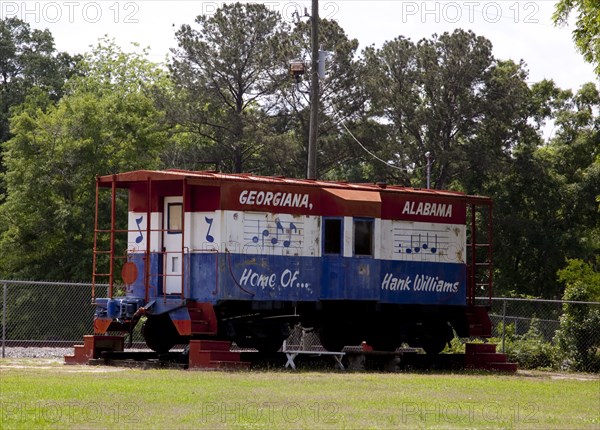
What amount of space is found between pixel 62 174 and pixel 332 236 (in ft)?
82.7

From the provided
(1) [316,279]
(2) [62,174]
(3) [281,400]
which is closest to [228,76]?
(2) [62,174]

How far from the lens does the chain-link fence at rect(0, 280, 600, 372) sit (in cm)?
2722

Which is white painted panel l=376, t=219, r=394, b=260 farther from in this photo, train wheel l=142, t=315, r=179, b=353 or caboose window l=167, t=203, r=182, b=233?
train wheel l=142, t=315, r=179, b=353

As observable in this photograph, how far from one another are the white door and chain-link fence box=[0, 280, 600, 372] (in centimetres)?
331

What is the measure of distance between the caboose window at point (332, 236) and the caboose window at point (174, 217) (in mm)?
3092

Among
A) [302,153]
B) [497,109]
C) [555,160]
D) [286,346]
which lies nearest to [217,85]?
[302,153]

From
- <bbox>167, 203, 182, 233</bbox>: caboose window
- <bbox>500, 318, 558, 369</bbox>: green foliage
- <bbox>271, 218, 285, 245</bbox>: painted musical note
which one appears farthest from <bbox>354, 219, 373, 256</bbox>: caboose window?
<bbox>500, 318, 558, 369</bbox>: green foliage

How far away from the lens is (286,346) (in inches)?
1193

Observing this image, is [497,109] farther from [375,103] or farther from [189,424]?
[189,424]

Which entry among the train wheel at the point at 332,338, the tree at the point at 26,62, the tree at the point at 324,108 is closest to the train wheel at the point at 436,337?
the train wheel at the point at 332,338

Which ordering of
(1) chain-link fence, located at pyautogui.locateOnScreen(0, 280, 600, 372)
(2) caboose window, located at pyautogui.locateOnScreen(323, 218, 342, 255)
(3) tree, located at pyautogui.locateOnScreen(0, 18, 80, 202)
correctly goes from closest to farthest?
(2) caboose window, located at pyautogui.locateOnScreen(323, 218, 342, 255)
(1) chain-link fence, located at pyautogui.locateOnScreen(0, 280, 600, 372)
(3) tree, located at pyautogui.locateOnScreen(0, 18, 80, 202)

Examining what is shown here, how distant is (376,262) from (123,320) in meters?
5.62

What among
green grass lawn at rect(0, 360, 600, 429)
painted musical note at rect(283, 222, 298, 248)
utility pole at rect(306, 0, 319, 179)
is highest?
utility pole at rect(306, 0, 319, 179)

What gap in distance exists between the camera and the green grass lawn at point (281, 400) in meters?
14.5
